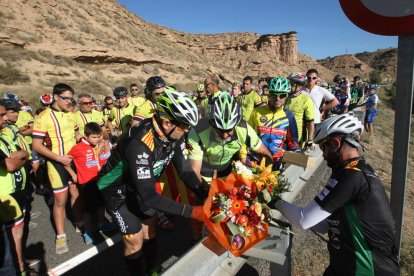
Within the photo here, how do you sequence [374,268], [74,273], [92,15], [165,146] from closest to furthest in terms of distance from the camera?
[374,268], [165,146], [74,273], [92,15]

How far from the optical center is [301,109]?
593 centimetres

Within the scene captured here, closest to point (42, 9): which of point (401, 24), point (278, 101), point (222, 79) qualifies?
point (222, 79)

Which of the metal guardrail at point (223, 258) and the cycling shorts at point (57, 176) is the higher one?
the cycling shorts at point (57, 176)

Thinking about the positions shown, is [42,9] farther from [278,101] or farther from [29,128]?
[278,101]

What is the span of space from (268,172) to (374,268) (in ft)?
3.92

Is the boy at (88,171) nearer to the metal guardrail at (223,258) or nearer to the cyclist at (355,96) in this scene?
the metal guardrail at (223,258)

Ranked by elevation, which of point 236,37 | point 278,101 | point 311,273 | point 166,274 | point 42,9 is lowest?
point 311,273

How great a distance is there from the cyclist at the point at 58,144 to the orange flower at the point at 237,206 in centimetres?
343

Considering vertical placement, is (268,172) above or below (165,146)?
below

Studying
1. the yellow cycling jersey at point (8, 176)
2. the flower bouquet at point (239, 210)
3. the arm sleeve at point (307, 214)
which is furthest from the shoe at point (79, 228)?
the arm sleeve at point (307, 214)

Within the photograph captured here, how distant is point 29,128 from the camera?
25.0 ft

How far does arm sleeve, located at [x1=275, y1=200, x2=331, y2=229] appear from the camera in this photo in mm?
2369

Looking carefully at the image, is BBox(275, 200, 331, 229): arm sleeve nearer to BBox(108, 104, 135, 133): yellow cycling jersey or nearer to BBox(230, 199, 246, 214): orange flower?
BBox(230, 199, 246, 214): orange flower

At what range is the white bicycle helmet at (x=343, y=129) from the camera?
95.7 inches
